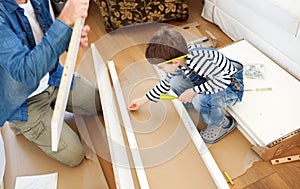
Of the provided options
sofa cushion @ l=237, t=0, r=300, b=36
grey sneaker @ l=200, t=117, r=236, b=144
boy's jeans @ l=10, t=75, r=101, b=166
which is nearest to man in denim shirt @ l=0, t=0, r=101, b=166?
boy's jeans @ l=10, t=75, r=101, b=166

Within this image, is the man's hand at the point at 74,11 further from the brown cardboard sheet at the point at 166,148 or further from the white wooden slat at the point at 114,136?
the brown cardboard sheet at the point at 166,148

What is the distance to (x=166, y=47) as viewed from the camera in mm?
1000

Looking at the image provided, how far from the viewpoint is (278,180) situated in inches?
44.4

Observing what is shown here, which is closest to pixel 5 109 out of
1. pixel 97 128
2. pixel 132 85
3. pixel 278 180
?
pixel 97 128

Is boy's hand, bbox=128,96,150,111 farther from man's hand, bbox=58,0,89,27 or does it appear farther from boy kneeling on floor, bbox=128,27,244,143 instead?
man's hand, bbox=58,0,89,27

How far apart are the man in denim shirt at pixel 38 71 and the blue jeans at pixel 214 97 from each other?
386mm

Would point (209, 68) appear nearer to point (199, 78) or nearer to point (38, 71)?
point (199, 78)

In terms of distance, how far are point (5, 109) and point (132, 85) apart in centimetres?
59

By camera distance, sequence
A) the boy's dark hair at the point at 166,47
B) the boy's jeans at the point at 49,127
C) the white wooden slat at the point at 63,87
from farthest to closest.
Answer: the boy's jeans at the point at 49,127, the boy's dark hair at the point at 166,47, the white wooden slat at the point at 63,87

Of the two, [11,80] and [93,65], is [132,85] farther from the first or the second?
[11,80]

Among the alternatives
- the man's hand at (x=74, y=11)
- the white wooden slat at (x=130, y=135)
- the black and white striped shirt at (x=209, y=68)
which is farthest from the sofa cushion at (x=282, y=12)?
the man's hand at (x=74, y=11)

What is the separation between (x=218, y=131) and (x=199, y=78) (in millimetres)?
247

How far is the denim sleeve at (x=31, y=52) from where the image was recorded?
0.79 meters

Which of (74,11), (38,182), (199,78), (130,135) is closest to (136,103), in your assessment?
(130,135)
